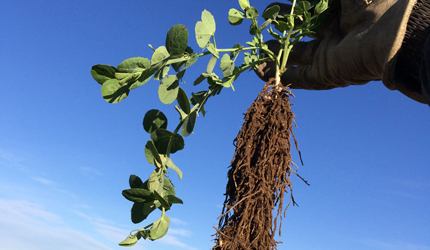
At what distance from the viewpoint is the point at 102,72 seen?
1.00 m

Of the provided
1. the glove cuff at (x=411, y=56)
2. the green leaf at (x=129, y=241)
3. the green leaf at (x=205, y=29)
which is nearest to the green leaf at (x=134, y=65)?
the green leaf at (x=205, y=29)

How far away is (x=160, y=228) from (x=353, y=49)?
2.62ft

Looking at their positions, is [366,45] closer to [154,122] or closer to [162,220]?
[154,122]

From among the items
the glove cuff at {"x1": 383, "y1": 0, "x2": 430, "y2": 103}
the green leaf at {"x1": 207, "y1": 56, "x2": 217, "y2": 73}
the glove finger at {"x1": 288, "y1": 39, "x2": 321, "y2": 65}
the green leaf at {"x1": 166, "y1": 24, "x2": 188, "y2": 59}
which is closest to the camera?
the glove cuff at {"x1": 383, "y1": 0, "x2": 430, "y2": 103}

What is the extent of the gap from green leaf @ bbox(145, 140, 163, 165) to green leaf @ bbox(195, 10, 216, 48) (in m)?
0.33

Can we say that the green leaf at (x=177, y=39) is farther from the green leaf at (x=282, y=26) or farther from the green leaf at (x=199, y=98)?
the green leaf at (x=282, y=26)

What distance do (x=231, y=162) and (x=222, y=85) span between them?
24 cm

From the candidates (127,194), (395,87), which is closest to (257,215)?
(127,194)

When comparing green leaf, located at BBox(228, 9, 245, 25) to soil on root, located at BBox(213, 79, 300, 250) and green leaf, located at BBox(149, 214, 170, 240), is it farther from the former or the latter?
green leaf, located at BBox(149, 214, 170, 240)

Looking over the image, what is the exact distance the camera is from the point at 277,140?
1012 mm

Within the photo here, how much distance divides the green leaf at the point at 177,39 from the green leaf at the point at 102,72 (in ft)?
0.58

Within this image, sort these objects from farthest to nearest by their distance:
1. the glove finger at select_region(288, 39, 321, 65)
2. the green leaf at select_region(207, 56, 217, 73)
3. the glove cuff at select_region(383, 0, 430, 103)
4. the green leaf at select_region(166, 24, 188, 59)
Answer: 1. the glove finger at select_region(288, 39, 321, 65)
2. the green leaf at select_region(207, 56, 217, 73)
3. the green leaf at select_region(166, 24, 188, 59)
4. the glove cuff at select_region(383, 0, 430, 103)

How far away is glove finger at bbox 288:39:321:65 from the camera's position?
4.47ft

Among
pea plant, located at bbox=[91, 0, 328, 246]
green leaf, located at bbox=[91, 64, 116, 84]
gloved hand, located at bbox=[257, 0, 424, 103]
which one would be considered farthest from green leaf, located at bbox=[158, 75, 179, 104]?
gloved hand, located at bbox=[257, 0, 424, 103]
